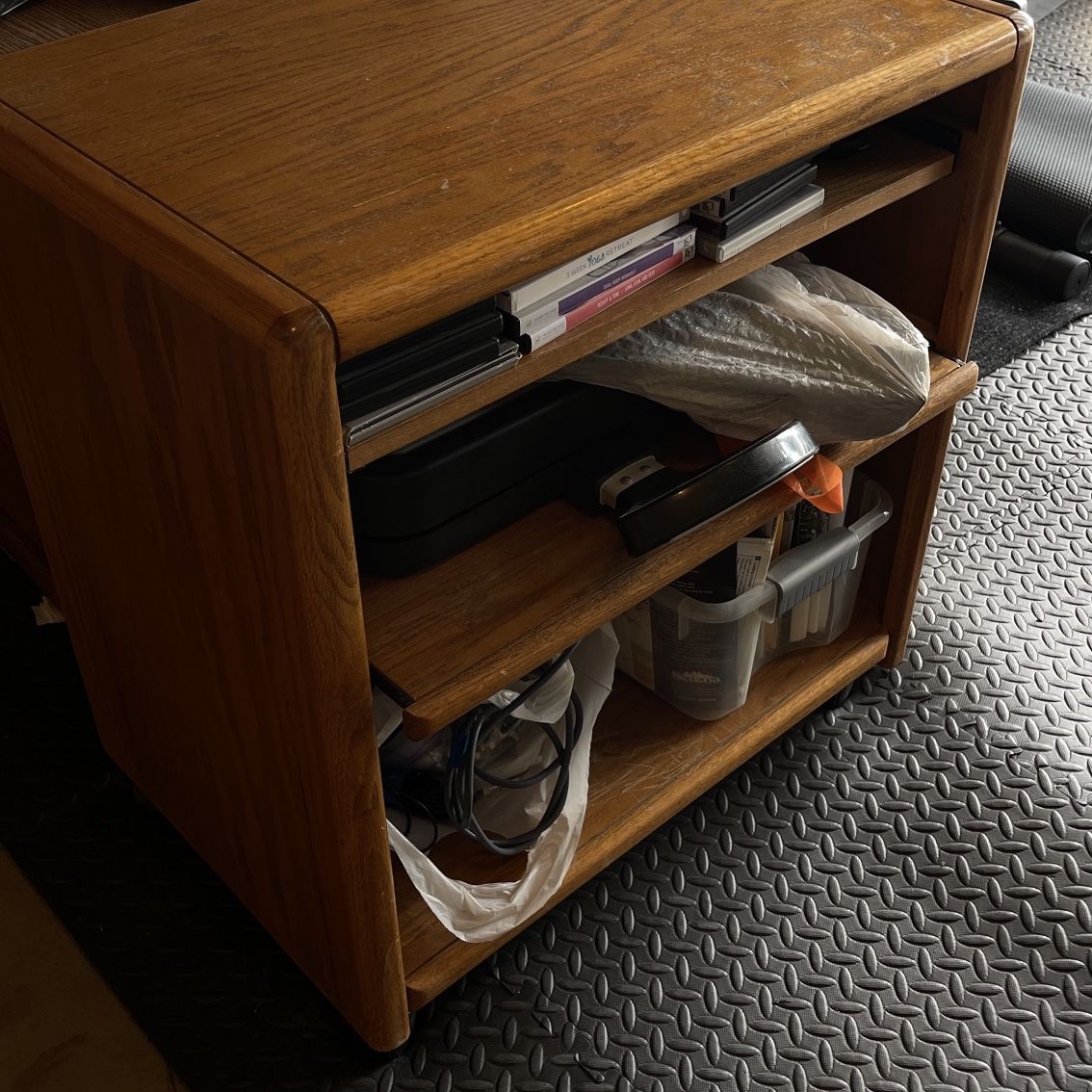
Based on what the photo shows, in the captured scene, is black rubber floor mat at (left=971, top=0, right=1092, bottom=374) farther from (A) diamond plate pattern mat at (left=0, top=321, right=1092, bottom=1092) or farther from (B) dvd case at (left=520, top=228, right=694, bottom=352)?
(B) dvd case at (left=520, top=228, right=694, bottom=352)

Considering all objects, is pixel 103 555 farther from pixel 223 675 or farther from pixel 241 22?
pixel 241 22

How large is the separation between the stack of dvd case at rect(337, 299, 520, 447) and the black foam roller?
113 centimetres

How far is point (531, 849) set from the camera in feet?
3.10

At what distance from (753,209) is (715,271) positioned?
48mm

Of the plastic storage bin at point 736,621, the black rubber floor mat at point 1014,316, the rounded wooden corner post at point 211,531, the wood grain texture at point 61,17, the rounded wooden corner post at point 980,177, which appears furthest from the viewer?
the black rubber floor mat at point 1014,316

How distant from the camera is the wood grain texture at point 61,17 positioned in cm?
118

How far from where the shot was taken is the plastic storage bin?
99 cm

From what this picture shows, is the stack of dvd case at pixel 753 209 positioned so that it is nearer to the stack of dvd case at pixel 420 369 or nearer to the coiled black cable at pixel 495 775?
the stack of dvd case at pixel 420 369

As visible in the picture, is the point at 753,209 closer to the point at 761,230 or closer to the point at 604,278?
the point at 761,230

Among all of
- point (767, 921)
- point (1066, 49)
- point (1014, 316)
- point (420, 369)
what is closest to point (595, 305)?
point (420, 369)

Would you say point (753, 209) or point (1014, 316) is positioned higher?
point (753, 209)

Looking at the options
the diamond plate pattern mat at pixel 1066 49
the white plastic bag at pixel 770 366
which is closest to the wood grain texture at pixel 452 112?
the white plastic bag at pixel 770 366

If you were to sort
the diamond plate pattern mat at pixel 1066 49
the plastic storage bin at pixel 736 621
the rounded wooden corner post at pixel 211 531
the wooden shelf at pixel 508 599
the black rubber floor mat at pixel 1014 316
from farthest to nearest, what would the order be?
the diamond plate pattern mat at pixel 1066 49
the black rubber floor mat at pixel 1014 316
the plastic storage bin at pixel 736 621
the wooden shelf at pixel 508 599
the rounded wooden corner post at pixel 211 531

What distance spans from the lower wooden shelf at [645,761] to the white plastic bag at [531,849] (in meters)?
0.02
